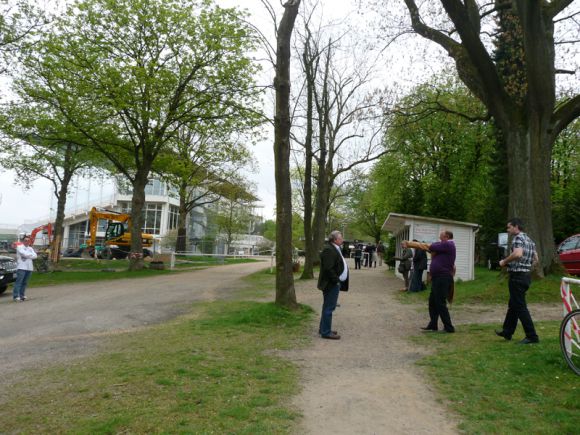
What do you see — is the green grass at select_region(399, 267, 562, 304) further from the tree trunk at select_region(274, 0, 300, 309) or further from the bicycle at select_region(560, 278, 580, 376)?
the bicycle at select_region(560, 278, 580, 376)

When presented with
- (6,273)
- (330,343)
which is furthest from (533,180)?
(6,273)

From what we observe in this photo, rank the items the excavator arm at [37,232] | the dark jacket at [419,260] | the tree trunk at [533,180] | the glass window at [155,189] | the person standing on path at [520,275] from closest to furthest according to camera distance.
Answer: the person standing on path at [520,275]
the tree trunk at [533,180]
the dark jacket at [419,260]
the excavator arm at [37,232]
the glass window at [155,189]

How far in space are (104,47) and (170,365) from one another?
18.6 metres

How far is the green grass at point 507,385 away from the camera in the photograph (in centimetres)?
413

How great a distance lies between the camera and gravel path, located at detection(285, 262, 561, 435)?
163 inches

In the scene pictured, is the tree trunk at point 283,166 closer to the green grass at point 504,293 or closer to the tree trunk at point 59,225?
the green grass at point 504,293

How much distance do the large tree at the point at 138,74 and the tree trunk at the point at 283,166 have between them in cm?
837

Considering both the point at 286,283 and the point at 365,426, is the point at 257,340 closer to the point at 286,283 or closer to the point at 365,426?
the point at 286,283

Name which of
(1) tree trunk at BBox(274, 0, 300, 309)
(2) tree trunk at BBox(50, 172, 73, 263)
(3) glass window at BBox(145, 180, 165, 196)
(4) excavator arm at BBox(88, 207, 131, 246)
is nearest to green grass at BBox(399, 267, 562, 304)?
(1) tree trunk at BBox(274, 0, 300, 309)

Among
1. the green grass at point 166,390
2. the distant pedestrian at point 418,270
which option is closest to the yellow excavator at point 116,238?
the distant pedestrian at point 418,270

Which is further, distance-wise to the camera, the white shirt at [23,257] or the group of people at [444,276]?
the white shirt at [23,257]

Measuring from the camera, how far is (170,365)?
578 centimetres

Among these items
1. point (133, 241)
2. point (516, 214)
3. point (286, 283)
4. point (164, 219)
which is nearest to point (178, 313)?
point (286, 283)

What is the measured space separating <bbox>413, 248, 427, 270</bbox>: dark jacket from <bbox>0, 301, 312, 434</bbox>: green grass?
7748 mm
